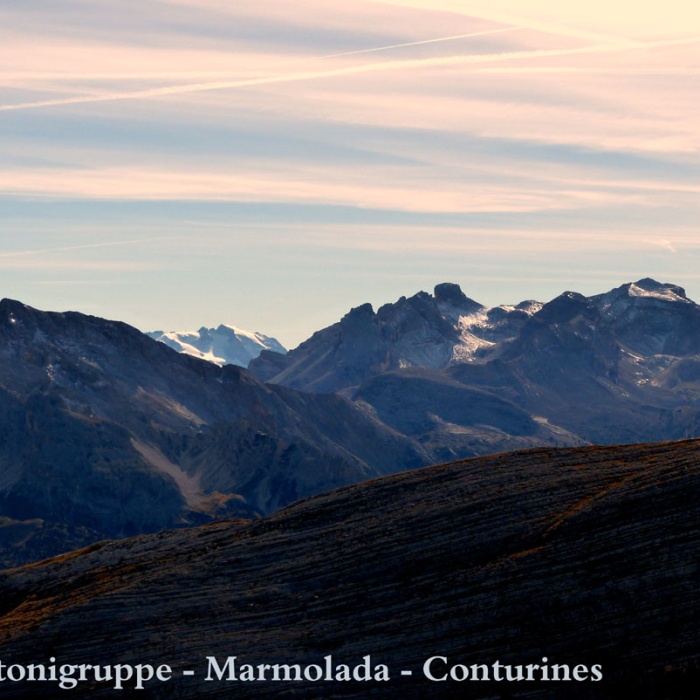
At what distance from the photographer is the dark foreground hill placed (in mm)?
120062

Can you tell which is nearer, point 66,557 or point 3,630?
point 3,630

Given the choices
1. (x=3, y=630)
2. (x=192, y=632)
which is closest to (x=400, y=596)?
(x=192, y=632)

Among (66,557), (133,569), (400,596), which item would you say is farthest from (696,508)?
(66,557)

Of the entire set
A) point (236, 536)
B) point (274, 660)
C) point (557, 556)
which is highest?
point (236, 536)

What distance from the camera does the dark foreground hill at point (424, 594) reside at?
120 m

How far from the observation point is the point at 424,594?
134m

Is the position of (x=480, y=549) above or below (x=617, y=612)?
above

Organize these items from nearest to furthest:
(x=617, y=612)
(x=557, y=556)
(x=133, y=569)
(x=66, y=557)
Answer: (x=617, y=612) → (x=557, y=556) → (x=133, y=569) → (x=66, y=557)

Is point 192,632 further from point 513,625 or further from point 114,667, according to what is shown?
point 513,625

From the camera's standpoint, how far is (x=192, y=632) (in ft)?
434

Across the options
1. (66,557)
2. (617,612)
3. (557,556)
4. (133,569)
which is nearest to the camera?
(617,612)

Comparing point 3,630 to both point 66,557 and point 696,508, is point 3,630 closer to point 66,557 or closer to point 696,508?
point 66,557

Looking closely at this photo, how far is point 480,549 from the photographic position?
139375mm

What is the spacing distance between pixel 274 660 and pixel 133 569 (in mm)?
31053
